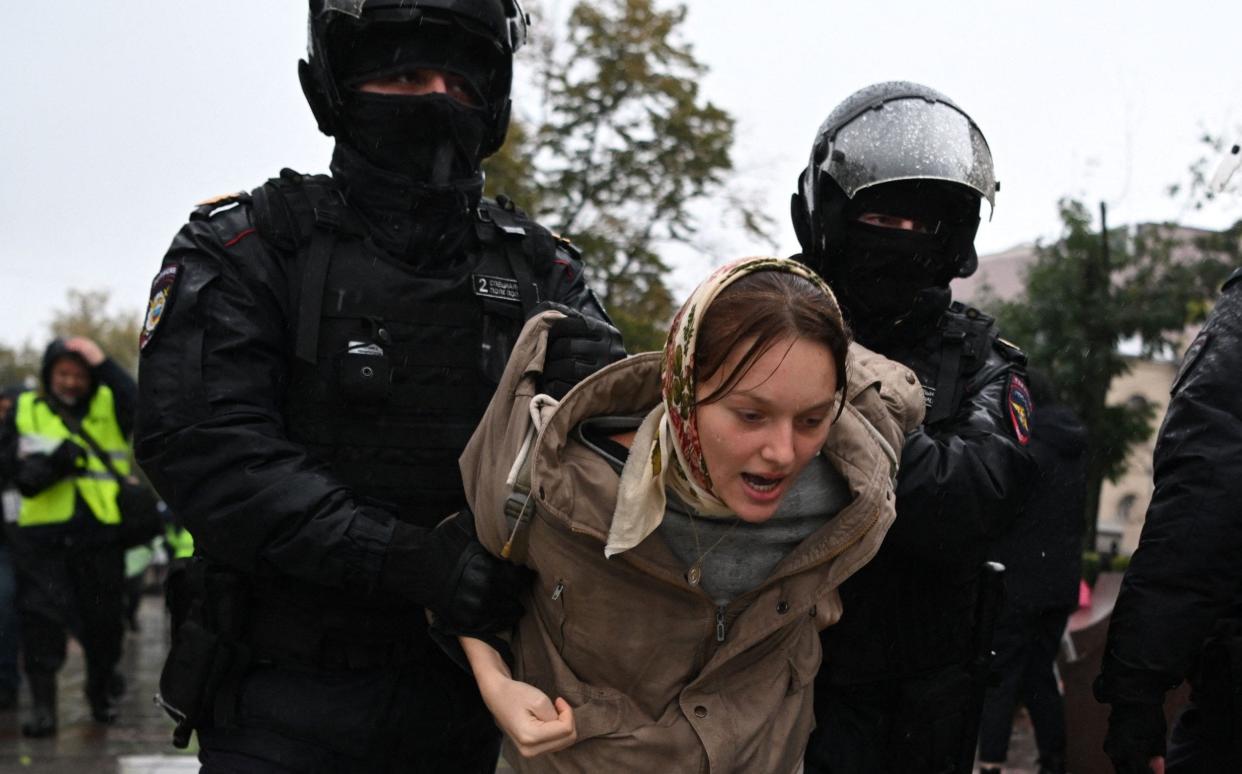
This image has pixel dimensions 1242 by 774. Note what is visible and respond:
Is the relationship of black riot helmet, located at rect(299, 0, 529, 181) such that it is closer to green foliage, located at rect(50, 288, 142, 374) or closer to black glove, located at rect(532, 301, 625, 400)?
black glove, located at rect(532, 301, 625, 400)

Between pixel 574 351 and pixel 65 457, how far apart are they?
17.4ft

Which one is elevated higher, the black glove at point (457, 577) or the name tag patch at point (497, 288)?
the name tag patch at point (497, 288)

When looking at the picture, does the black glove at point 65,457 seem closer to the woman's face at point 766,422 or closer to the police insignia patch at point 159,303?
the police insignia patch at point 159,303

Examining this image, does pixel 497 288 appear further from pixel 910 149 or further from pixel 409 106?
pixel 910 149

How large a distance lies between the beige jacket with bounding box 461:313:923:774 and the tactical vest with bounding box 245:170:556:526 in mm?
511

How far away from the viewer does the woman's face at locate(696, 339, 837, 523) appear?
2062mm

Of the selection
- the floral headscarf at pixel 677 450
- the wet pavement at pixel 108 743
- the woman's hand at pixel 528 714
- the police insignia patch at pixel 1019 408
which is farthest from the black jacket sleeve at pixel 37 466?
the floral headscarf at pixel 677 450

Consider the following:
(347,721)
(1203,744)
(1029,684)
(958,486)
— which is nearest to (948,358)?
(958,486)

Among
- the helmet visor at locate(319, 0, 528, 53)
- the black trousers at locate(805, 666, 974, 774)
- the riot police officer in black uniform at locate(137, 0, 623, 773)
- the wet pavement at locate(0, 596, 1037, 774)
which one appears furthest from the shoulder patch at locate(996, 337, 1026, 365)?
the wet pavement at locate(0, 596, 1037, 774)

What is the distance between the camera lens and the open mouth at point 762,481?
6.98 feet

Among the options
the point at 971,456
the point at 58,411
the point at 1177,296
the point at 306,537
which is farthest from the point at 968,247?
the point at 1177,296

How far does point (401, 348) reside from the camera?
2.87 m

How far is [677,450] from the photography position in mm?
2166

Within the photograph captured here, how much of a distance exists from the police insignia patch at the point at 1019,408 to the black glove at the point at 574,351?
95cm
